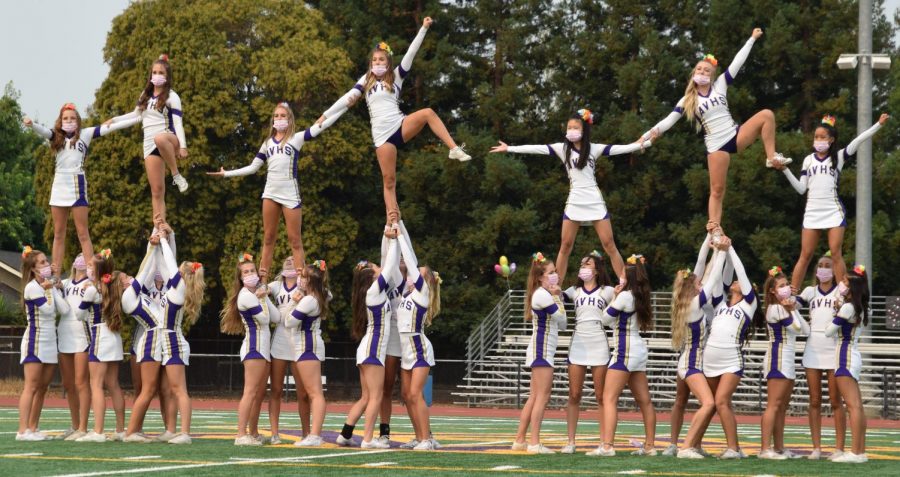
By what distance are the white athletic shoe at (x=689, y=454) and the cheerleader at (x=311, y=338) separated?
3.83m

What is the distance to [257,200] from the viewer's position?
106ft

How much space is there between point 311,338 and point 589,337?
3.04 meters

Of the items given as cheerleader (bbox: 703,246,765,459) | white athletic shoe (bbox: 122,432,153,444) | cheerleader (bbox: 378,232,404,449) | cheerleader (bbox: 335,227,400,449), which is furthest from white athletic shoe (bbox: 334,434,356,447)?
cheerleader (bbox: 703,246,765,459)

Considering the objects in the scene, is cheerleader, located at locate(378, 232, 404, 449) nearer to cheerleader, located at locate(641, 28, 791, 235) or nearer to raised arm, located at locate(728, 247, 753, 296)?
cheerleader, located at locate(641, 28, 791, 235)

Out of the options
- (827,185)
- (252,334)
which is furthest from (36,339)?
(827,185)

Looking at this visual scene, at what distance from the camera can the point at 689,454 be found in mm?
13055

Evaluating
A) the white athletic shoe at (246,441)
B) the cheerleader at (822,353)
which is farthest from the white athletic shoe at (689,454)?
the white athletic shoe at (246,441)

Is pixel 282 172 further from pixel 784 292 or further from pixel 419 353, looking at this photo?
pixel 784 292

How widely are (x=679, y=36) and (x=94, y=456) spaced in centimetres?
2415

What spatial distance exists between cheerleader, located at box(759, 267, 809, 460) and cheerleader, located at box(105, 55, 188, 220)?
6886 mm

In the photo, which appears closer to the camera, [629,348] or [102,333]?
[629,348]

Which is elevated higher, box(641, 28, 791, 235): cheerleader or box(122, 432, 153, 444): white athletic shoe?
box(641, 28, 791, 235): cheerleader

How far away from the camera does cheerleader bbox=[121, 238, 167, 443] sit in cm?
1428

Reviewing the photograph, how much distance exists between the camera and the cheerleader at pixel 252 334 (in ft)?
45.5
